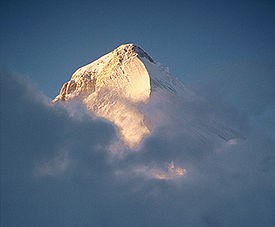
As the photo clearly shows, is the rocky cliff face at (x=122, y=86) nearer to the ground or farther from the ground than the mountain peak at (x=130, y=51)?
nearer to the ground

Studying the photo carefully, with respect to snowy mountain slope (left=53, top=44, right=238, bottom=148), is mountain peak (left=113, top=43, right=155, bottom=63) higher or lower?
higher

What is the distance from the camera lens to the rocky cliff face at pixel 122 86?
137000 millimetres

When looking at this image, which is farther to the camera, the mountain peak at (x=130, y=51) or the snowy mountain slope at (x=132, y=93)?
the mountain peak at (x=130, y=51)

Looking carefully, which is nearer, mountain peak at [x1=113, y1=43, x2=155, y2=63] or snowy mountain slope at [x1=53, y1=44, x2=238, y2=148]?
snowy mountain slope at [x1=53, y1=44, x2=238, y2=148]

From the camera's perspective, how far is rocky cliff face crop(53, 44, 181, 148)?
137000mm

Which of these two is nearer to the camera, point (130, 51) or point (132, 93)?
point (132, 93)

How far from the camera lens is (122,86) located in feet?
515

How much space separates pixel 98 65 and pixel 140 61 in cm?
3013

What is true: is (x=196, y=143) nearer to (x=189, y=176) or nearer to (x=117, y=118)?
(x=189, y=176)

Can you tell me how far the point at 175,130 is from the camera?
133000 mm

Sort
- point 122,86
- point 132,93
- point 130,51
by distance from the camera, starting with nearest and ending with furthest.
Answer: point 132,93 → point 122,86 → point 130,51

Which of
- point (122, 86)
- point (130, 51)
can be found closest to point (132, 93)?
point (122, 86)

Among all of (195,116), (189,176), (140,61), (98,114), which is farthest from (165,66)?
(189,176)

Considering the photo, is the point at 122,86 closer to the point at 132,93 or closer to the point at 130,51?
the point at 132,93
